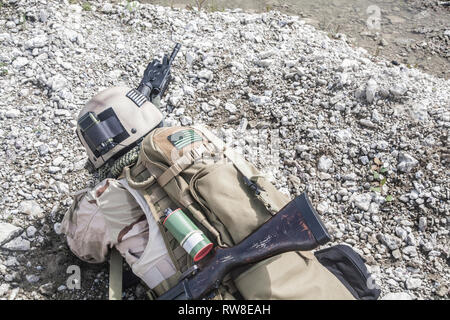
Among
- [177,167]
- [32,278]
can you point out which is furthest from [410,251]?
[32,278]

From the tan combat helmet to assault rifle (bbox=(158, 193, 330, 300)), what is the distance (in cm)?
124

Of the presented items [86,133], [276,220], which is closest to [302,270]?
[276,220]

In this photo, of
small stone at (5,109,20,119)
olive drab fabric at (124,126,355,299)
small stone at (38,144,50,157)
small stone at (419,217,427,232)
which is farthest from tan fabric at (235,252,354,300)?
small stone at (5,109,20,119)

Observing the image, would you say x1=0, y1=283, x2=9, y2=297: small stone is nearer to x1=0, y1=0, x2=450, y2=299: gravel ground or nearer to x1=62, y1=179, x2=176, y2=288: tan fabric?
x1=0, y1=0, x2=450, y2=299: gravel ground

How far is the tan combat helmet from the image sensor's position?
322 centimetres

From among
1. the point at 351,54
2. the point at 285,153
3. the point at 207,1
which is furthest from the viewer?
the point at 207,1

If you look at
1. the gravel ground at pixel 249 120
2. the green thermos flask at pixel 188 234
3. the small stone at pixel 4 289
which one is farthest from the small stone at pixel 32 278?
the green thermos flask at pixel 188 234

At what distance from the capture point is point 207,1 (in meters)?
6.60

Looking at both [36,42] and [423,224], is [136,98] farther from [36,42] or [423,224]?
[423,224]

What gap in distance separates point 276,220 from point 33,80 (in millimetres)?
3458

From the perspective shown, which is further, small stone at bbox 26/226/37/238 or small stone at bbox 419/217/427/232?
small stone at bbox 419/217/427/232

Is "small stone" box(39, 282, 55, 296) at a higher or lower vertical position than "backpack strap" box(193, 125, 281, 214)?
lower

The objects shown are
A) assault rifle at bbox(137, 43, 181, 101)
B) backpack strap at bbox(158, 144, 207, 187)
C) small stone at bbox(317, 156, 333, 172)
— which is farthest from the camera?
assault rifle at bbox(137, 43, 181, 101)
